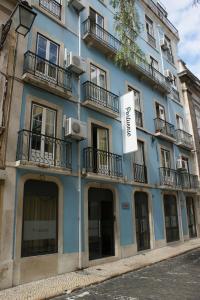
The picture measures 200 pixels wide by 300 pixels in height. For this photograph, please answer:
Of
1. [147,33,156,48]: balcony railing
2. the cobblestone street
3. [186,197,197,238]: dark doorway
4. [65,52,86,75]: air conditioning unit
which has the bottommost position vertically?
the cobblestone street

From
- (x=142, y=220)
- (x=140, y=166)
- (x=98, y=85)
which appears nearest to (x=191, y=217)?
(x=142, y=220)

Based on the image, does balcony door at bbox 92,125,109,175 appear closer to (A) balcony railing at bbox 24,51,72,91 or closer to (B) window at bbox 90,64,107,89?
(B) window at bbox 90,64,107,89

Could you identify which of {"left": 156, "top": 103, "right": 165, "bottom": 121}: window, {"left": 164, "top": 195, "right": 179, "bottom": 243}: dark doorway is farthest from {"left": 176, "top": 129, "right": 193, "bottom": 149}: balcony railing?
{"left": 164, "top": 195, "right": 179, "bottom": 243}: dark doorway

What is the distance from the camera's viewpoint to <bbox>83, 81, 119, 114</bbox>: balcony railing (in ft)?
34.6

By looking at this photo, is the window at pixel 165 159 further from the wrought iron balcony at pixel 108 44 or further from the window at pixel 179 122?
the wrought iron balcony at pixel 108 44

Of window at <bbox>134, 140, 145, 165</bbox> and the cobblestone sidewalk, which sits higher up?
window at <bbox>134, 140, 145, 165</bbox>

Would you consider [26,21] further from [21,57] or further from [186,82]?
[186,82]

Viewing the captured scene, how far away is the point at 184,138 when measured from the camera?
671 inches

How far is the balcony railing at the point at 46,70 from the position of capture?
8.65 metres

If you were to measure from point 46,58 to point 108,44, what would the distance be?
3.97 metres

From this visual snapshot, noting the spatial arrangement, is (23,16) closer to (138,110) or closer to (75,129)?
(75,129)

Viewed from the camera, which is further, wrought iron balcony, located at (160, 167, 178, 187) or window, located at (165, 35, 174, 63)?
window, located at (165, 35, 174, 63)

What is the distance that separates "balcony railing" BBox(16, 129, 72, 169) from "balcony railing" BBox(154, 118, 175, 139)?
705cm

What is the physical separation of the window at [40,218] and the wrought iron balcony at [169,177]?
7001mm
